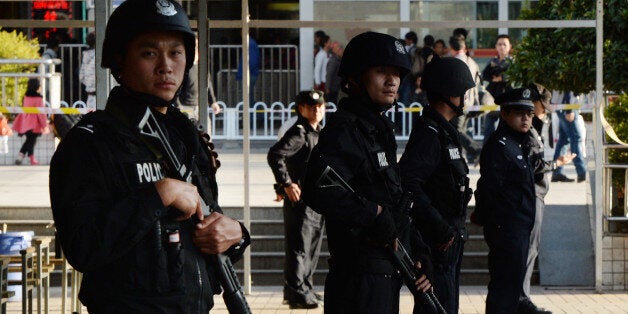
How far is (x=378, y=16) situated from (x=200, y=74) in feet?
52.6

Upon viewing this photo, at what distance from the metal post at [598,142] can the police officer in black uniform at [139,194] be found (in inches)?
260

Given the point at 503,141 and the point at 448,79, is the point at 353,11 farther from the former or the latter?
the point at 448,79

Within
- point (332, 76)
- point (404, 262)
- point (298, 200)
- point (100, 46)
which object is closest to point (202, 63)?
point (100, 46)

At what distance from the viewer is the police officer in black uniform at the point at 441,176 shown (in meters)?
6.31

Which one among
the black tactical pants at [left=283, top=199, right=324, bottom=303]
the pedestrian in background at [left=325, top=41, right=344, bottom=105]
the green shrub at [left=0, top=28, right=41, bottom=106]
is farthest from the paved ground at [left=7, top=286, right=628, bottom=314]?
the pedestrian in background at [left=325, top=41, right=344, bottom=105]

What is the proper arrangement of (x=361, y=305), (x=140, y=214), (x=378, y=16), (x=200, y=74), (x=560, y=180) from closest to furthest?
(x=140, y=214)
(x=361, y=305)
(x=200, y=74)
(x=560, y=180)
(x=378, y=16)

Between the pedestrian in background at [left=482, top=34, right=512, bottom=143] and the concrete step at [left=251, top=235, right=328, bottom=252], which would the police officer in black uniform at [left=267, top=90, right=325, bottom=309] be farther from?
the pedestrian in background at [left=482, top=34, right=512, bottom=143]

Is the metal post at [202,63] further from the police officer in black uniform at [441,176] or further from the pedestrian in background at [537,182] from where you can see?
the pedestrian in background at [537,182]

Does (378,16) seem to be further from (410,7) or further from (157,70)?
(157,70)

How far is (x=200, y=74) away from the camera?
623 centimetres

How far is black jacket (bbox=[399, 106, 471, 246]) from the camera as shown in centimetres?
630

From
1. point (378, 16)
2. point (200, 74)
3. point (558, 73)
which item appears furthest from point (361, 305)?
point (378, 16)

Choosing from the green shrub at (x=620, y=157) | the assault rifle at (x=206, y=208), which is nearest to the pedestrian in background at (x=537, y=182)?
the green shrub at (x=620, y=157)

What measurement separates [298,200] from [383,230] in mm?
4295
